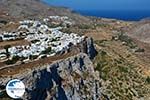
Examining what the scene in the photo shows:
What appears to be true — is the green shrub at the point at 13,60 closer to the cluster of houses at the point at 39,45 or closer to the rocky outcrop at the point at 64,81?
the cluster of houses at the point at 39,45

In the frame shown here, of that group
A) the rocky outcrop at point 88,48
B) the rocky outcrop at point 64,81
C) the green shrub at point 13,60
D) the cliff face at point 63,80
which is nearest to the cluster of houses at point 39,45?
the rocky outcrop at point 88,48

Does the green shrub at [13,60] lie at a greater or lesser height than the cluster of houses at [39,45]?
greater

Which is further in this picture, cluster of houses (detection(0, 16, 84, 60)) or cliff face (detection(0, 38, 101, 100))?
cluster of houses (detection(0, 16, 84, 60))

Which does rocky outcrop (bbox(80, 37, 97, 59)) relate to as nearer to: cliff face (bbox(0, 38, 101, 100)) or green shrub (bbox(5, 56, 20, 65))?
cliff face (bbox(0, 38, 101, 100))

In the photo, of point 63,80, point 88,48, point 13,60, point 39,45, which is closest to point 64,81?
point 63,80

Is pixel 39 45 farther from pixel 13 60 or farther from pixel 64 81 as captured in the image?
pixel 64 81

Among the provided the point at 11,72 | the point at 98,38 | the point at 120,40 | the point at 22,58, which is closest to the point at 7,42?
the point at 22,58

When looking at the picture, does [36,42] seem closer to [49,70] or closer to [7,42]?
[7,42]

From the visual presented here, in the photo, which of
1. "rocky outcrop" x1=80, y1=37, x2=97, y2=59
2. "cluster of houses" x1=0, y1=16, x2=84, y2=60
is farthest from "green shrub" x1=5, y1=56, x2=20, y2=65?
"rocky outcrop" x1=80, y1=37, x2=97, y2=59
